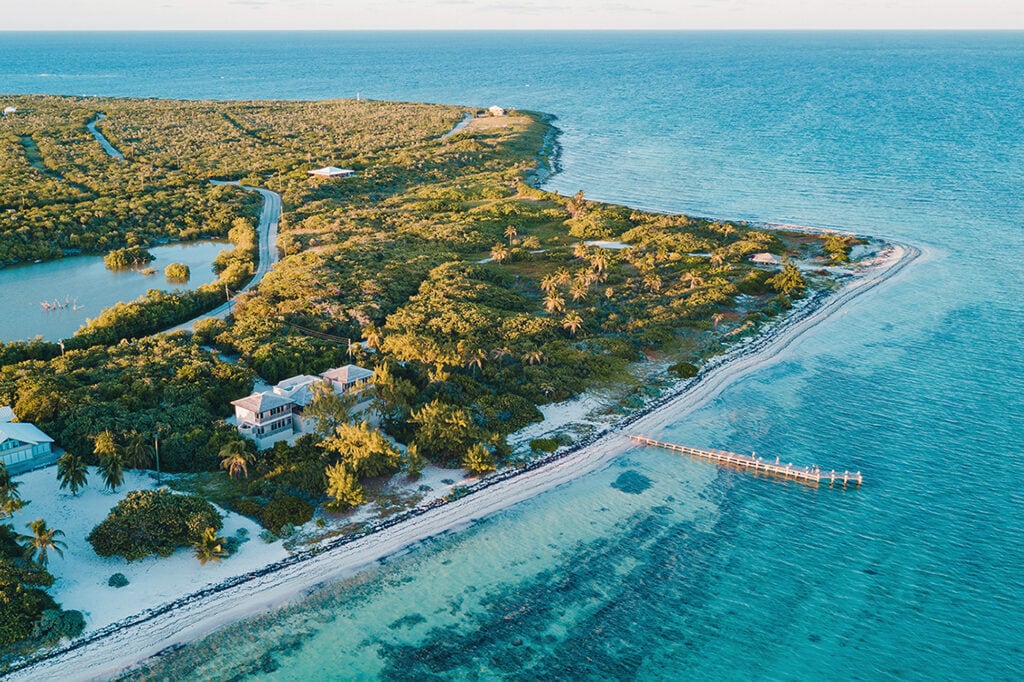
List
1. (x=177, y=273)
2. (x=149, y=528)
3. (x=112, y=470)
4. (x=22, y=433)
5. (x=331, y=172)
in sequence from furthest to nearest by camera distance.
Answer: (x=331, y=172)
(x=177, y=273)
(x=22, y=433)
(x=112, y=470)
(x=149, y=528)

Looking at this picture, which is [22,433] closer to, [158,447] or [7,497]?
[7,497]

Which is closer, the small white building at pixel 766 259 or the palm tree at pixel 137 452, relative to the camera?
the palm tree at pixel 137 452

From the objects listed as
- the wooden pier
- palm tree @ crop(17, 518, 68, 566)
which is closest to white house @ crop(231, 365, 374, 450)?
palm tree @ crop(17, 518, 68, 566)

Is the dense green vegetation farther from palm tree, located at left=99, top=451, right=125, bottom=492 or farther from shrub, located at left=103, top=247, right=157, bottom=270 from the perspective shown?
shrub, located at left=103, top=247, right=157, bottom=270

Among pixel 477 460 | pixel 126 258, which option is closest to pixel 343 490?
pixel 477 460

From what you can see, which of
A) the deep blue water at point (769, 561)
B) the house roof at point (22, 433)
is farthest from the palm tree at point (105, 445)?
the deep blue water at point (769, 561)

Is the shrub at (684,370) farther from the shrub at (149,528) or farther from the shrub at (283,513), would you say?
the shrub at (149,528)
